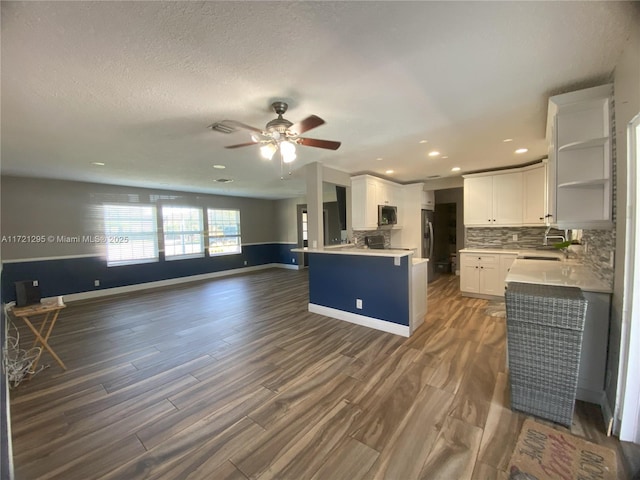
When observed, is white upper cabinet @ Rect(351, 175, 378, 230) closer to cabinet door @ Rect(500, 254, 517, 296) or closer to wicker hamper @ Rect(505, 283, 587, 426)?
cabinet door @ Rect(500, 254, 517, 296)

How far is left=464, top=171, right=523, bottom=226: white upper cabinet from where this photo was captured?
187 inches

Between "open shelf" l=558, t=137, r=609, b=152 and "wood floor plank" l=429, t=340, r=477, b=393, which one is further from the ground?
"open shelf" l=558, t=137, r=609, b=152

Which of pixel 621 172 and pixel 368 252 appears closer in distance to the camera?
pixel 621 172

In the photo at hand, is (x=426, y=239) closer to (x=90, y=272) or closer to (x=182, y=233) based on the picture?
(x=182, y=233)

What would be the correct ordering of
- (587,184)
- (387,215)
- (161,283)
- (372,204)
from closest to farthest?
(587,184) → (372,204) → (387,215) → (161,283)

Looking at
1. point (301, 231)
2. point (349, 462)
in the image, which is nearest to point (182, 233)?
point (301, 231)

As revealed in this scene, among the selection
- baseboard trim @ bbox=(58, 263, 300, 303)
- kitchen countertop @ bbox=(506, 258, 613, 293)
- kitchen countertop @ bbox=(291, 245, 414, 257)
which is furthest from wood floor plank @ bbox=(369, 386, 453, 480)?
baseboard trim @ bbox=(58, 263, 300, 303)

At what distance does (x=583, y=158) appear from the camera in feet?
6.43

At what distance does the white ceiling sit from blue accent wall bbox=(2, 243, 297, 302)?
3.14 metres

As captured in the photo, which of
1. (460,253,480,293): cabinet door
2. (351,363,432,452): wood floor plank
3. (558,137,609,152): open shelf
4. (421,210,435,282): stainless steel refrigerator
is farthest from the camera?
(421,210,435,282): stainless steel refrigerator

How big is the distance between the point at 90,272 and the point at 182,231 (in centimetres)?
218

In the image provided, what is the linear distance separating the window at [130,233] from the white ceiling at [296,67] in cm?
310

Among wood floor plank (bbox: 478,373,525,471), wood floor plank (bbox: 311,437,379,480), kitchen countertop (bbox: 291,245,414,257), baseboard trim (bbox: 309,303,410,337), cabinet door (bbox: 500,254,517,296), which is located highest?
kitchen countertop (bbox: 291,245,414,257)

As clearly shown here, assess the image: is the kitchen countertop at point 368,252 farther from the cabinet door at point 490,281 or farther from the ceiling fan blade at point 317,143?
the cabinet door at point 490,281
